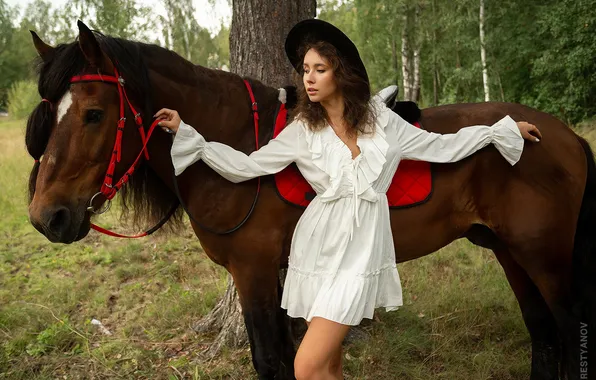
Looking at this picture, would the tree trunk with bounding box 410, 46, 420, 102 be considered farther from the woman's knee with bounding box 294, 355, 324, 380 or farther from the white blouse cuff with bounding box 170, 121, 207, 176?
the woman's knee with bounding box 294, 355, 324, 380

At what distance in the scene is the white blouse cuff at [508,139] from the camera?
2.31 metres

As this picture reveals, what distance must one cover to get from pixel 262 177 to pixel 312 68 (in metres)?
0.59

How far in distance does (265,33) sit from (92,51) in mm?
1486

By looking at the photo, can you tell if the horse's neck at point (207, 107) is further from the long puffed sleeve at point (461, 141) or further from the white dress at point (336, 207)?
the long puffed sleeve at point (461, 141)

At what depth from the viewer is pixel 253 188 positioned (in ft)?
7.36

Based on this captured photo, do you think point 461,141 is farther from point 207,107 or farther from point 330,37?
point 207,107

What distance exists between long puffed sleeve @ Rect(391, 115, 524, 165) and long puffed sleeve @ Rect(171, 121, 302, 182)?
0.53 meters

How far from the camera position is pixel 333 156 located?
1.96 metres

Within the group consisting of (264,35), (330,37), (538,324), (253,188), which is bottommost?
(538,324)

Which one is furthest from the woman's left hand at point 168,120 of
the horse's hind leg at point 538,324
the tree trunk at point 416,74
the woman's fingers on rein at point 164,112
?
the tree trunk at point 416,74

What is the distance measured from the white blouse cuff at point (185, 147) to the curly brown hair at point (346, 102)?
49 cm

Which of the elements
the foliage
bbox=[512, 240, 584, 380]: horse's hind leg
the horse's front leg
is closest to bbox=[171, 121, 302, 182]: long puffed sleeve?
the horse's front leg

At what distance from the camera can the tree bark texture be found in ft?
10.2

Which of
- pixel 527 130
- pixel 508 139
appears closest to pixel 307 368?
pixel 508 139
